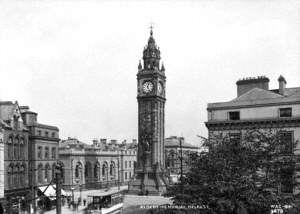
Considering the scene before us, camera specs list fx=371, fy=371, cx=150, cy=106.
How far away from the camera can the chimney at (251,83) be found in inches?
1553

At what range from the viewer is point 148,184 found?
5738cm

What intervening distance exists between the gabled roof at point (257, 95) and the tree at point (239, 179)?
13.4 meters

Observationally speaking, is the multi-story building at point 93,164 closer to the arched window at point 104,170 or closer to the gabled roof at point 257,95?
the arched window at point 104,170

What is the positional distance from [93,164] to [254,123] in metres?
47.3

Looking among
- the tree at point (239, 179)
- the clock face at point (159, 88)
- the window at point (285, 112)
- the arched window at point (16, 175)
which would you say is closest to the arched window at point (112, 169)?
the clock face at point (159, 88)

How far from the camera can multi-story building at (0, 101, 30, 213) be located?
42469 mm

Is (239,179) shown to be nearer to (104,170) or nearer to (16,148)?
(16,148)

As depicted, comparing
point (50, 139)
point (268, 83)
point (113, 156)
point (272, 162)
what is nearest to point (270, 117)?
point (268, 83)

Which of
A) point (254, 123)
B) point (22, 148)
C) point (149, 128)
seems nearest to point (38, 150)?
point (22, 148)

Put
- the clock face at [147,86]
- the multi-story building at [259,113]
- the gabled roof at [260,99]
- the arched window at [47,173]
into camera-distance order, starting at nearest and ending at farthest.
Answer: the multi-story building at [259,113]
the gabled roof at [260,99]
the arched window at [47,173]
the clock face at [147,86]

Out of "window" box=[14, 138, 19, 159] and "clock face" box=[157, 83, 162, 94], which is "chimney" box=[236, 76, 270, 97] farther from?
"window" box=[14, 138, 19, 159]

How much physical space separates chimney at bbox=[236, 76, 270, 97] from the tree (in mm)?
16779

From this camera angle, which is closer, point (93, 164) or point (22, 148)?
point (22, 148)

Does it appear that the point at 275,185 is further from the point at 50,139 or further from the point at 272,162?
the point at 50,139
